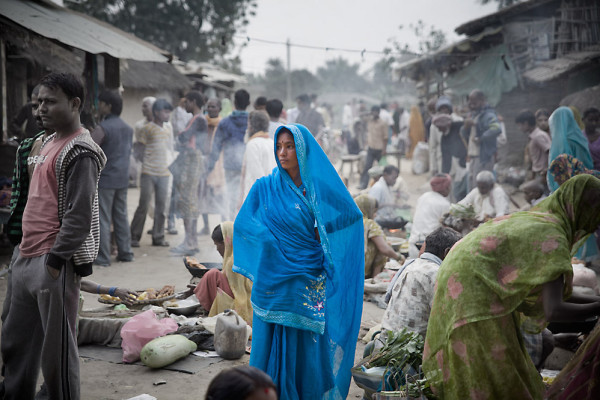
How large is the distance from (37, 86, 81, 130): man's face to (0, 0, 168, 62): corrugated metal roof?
14.1 ft

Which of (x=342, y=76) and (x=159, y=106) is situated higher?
(x=342, y=76)

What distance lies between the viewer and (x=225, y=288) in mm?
5754

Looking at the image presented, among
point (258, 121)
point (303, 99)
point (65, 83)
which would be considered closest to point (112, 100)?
point (258, 121)

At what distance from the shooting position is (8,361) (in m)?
3.65

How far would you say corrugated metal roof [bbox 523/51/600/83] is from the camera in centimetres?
1390

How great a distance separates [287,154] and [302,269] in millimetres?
752

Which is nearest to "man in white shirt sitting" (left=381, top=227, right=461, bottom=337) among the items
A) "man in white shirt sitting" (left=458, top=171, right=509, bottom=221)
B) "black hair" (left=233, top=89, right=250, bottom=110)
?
"man in white shirt sitting" (left=458, top=171, right=509, bottom=221)

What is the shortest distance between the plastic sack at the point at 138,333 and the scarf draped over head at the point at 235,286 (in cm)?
69

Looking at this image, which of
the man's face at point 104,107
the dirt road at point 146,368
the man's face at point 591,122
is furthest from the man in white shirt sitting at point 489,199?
the man's face at point 104,107

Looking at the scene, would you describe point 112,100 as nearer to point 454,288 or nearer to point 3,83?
point 3,83

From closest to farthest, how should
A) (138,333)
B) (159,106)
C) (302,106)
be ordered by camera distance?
(138,333) < (159,106) < (302,106)

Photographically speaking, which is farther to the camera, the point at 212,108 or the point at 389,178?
the point at 389,178

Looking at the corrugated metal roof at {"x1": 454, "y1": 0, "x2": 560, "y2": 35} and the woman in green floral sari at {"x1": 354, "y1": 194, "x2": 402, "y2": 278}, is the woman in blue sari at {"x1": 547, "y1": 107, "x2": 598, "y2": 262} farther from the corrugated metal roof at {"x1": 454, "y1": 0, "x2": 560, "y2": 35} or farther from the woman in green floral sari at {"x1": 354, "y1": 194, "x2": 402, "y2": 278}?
the corrugated metal roof at {"x1": 454, "y1": 0, "x2": 560, "y2": 35}

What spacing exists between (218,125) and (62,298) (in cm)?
615
